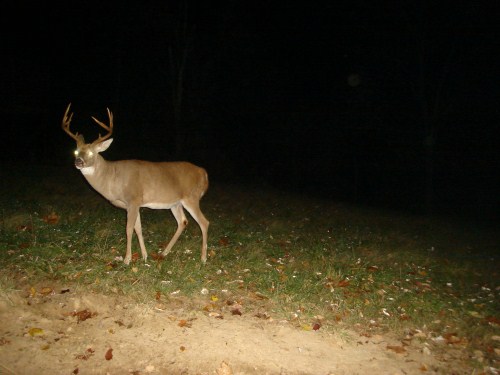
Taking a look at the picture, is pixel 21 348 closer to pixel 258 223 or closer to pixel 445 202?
pixel 258 223

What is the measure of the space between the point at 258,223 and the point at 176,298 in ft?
18.2

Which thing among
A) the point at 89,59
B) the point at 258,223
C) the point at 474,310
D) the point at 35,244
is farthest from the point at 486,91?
the point at 35,244

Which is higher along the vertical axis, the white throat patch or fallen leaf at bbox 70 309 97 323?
the white throat patch

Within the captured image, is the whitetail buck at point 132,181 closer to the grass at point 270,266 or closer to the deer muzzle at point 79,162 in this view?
the deer muzzle at point 79,162

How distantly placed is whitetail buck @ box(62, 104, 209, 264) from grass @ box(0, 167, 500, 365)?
2.33 feet

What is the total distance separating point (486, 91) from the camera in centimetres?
2067

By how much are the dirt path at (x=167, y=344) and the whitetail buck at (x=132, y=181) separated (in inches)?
65.0

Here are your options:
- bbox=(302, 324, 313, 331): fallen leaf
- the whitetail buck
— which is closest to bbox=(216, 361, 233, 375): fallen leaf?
bbox=(302, 324, 313, 331): fallen leaf

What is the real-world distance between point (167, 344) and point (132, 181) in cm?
323

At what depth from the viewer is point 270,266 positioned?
737cm

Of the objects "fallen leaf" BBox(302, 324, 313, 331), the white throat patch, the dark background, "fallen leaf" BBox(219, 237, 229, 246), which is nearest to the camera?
"fallen leaf" BBox(302, 324, 313, 331)

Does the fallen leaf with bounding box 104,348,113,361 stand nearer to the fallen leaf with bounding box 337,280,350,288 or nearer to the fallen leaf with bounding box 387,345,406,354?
the fallen leaf with bounding box 387,345,406,354

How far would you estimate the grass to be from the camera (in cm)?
566

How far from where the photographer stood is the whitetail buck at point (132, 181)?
22.7 ft
